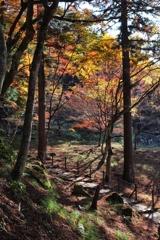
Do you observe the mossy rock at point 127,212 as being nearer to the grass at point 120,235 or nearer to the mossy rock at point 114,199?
the mossy rock at point 114,199

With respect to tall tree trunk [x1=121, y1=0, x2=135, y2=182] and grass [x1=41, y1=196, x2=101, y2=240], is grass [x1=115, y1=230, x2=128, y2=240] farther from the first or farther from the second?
tall tree trunk [x1=121, y1=0, x2=135, y2=182]

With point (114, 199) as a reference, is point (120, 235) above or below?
below

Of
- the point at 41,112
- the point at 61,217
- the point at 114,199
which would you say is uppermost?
the point at 41,112

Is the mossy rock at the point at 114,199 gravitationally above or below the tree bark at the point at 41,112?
below

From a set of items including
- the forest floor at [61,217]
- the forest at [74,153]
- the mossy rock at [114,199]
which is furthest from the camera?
the mossy rock at [114,199]

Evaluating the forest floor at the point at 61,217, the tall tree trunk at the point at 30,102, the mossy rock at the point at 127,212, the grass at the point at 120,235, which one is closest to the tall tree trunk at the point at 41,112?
the forest floor at the point at 61,217

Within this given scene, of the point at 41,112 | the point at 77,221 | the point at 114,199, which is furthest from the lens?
the point at 41,112

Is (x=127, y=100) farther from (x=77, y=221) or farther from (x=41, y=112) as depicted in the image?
(x=77, y=221)

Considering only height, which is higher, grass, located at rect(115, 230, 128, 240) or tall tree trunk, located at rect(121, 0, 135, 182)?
tall tree trunk, located at rect(121, 0, 135, 182)

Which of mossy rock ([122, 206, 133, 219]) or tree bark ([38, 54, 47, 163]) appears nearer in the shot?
mossy rock ([122, 206, 133, 219])

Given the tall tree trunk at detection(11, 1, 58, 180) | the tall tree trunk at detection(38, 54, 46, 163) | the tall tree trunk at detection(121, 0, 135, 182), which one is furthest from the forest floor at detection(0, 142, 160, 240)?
the tall tree trunk at detection(38, 54, 46, 163)

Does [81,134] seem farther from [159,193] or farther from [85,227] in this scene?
[85,227]

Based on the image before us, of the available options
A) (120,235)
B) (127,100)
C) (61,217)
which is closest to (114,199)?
(120,235)

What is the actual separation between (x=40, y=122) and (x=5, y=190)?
7.63 meters
